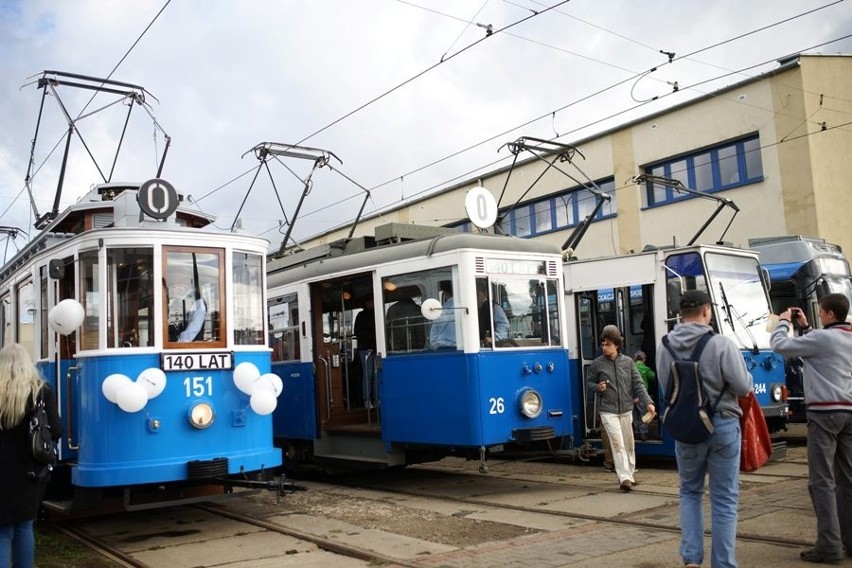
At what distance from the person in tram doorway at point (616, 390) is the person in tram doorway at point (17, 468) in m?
6.15

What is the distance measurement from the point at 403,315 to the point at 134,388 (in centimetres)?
359

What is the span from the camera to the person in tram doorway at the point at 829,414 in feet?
18.4

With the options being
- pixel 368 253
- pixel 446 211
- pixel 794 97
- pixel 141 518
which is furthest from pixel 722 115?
pixel 141 518

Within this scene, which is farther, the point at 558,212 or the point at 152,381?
the point at 558,212

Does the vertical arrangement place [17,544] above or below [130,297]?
below

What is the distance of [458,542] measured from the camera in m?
7.03

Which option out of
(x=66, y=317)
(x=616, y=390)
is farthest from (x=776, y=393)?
(x=66, y=317)

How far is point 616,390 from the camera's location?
9523 mm

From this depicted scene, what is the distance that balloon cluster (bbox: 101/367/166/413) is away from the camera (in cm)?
719

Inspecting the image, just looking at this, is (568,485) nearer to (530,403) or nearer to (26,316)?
(530,403)

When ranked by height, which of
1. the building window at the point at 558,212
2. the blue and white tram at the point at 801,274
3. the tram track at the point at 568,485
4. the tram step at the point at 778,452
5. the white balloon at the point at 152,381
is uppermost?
the building window at the point at 558,212

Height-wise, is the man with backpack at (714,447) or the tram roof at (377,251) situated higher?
the tram roof at (377,251)

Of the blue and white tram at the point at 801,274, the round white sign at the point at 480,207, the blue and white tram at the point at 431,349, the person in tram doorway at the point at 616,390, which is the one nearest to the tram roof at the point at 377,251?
the blue and white tram at the point at 431,349

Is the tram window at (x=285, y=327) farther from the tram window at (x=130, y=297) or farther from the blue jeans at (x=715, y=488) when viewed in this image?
the blue jeans at (x=715, y=488)
